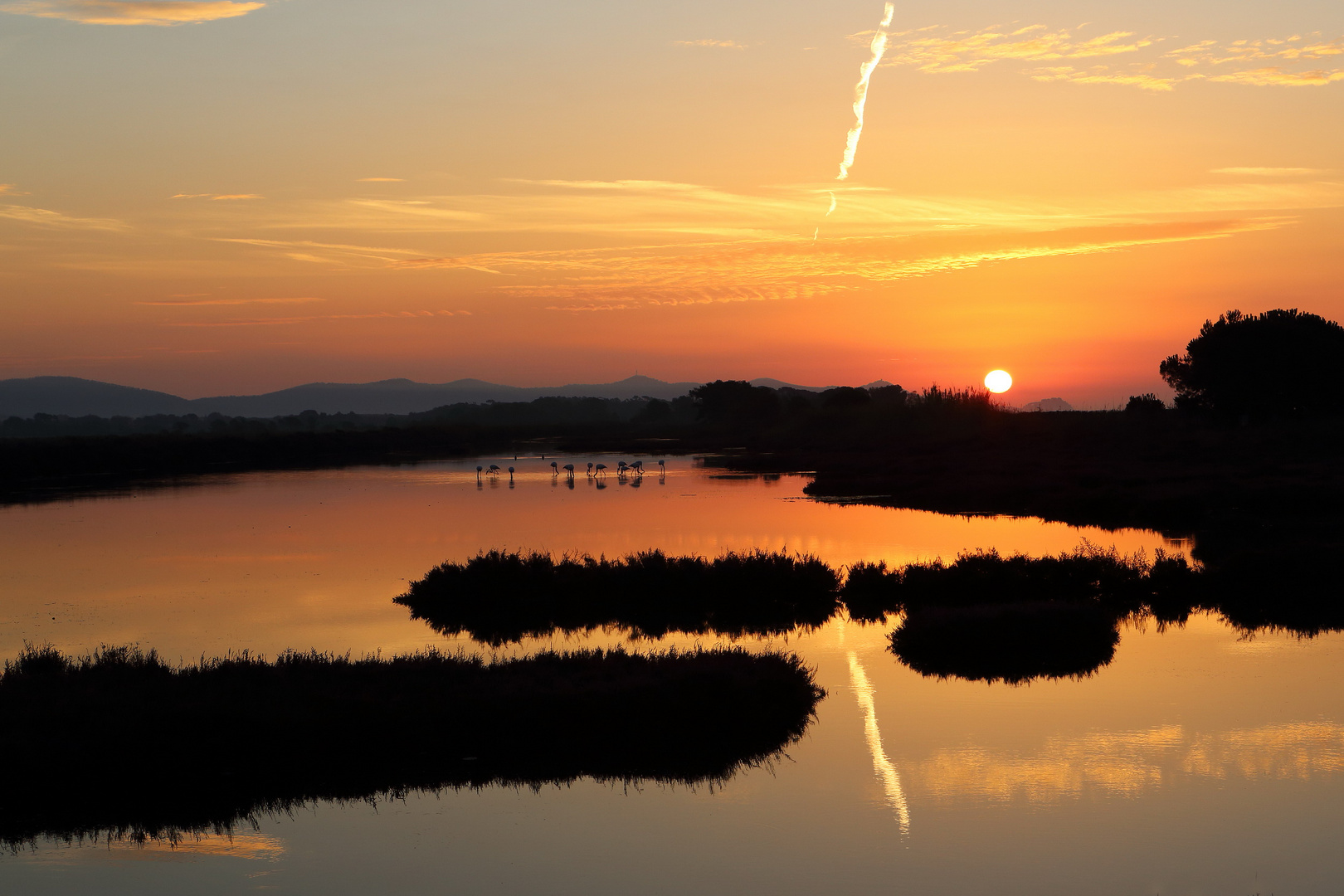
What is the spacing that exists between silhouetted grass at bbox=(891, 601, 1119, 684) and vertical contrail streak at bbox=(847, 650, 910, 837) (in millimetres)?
1234

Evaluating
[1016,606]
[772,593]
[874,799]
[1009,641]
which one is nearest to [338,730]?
[874,799]

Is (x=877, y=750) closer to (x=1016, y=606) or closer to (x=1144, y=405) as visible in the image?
(x=1016, y=606)

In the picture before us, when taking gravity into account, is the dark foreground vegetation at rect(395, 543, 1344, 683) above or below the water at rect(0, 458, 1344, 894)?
above

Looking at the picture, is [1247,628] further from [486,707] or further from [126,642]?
[126,642]

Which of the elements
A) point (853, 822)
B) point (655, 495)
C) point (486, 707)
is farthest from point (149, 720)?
point (655, 495)

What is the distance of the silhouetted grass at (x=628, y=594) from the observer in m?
22.3

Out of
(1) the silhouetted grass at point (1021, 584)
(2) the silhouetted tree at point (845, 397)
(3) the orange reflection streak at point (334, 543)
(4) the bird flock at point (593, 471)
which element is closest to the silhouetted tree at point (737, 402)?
(2) the silhouetted tree at point (845, 397)

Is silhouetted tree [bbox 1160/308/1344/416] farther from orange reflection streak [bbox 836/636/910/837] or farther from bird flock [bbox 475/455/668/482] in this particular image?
orange reflection streak [bbox 836/636/910/837]

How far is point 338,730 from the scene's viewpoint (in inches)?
521

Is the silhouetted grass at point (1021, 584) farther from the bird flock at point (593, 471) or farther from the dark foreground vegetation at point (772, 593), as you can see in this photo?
the bird flock at point (593, 471)

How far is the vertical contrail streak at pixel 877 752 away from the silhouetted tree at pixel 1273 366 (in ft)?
184

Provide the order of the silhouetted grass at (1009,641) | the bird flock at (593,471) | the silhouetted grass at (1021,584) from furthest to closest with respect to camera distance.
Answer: the bird flock at (593,471) → the silhouetted grass at (1021,584) → the silhouetted grass at (1009,641)

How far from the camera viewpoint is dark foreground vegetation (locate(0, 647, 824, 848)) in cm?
1208

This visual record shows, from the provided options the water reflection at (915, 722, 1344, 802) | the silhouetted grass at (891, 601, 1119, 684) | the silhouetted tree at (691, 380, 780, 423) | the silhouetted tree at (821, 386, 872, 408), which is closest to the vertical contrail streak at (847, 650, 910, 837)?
the water reflection at (915, 722, 1344, 802)
